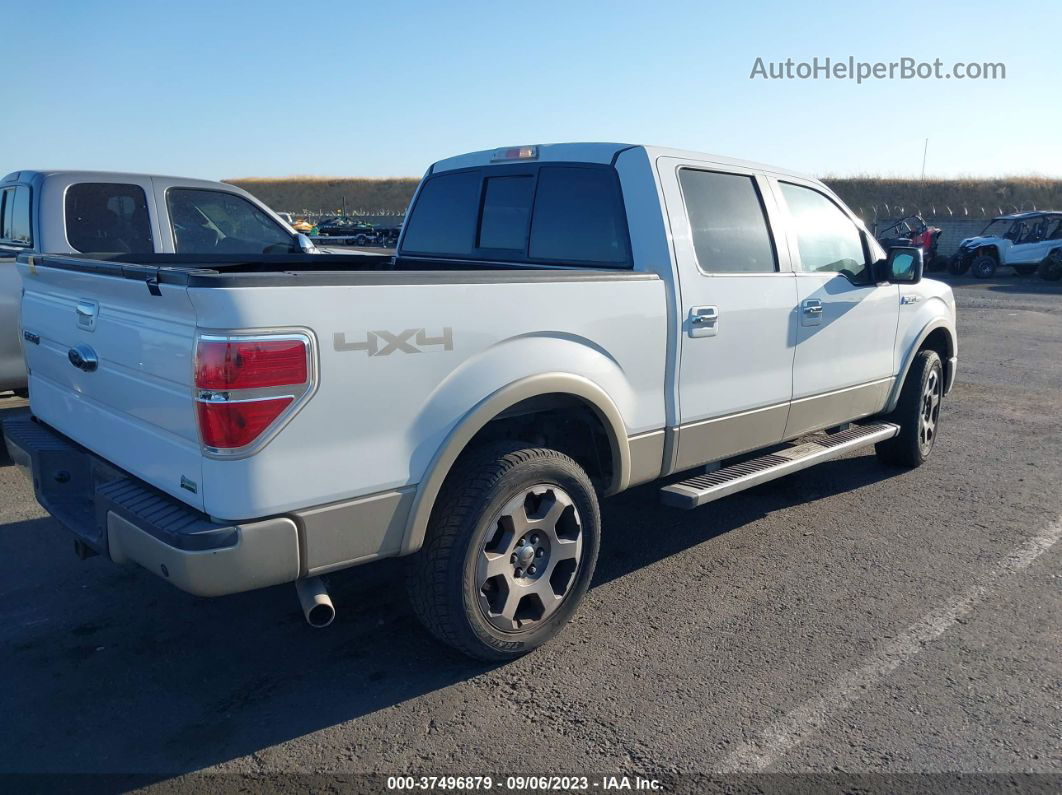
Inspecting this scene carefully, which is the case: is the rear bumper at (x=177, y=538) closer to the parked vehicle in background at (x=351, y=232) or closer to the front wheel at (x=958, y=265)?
the front wheel at (x=958, y=265)

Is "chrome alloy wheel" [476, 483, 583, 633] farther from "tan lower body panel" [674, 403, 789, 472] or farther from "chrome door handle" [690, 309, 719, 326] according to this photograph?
"chrome door handle" [690, 309, 719, 326]

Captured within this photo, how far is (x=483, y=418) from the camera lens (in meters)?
3.24

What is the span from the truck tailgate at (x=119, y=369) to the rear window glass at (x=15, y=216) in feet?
10.7

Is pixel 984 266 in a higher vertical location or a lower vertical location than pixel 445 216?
lower

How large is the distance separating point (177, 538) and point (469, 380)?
1122 millimetres

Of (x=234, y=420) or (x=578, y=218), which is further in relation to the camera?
(x=578, y=218)

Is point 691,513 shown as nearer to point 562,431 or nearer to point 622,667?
point 562,431

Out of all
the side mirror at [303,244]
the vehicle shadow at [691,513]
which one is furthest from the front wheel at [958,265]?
the side mirror at [303,244]

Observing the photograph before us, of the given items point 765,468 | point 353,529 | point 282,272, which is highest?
point 282,272

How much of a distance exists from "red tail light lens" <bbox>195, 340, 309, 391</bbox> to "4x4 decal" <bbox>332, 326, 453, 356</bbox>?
172 millimetres

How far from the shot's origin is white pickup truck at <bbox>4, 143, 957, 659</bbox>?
2732mm

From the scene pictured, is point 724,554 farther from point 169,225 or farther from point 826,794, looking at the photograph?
point 169,225

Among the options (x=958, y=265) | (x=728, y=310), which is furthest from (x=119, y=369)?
(x=958, y=265)

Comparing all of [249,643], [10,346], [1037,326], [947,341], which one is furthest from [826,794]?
[1037,326]
